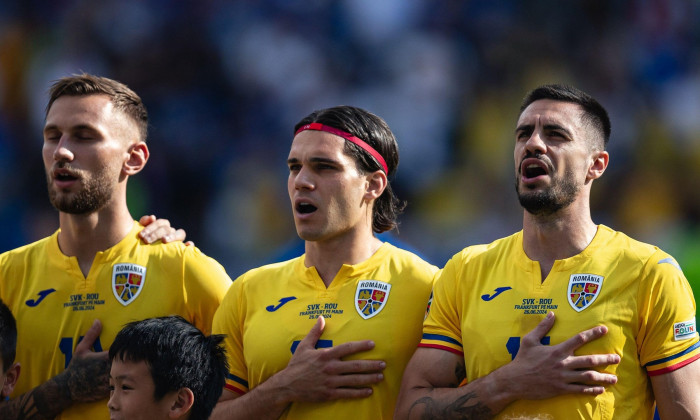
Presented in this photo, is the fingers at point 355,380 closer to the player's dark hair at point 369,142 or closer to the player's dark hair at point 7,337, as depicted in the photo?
the player's dark hair at point 369,142

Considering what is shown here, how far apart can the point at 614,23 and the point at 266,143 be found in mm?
3764

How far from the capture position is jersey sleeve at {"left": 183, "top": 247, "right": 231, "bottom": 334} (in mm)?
4453

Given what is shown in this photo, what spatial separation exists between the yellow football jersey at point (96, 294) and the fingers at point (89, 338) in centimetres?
4

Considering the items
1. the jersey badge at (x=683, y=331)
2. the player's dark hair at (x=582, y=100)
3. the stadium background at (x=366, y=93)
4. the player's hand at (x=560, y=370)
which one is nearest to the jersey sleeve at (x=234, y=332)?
the player's hand at (x=560, y=370)

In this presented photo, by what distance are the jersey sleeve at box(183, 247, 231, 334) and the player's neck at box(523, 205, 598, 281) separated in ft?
5.12

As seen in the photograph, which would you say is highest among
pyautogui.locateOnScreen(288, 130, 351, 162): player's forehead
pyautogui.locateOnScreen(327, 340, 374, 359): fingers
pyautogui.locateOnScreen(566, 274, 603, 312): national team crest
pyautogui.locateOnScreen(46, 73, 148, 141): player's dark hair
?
pyautogui.locateOnScreen(46, 73, 148, 141): player's dark hair

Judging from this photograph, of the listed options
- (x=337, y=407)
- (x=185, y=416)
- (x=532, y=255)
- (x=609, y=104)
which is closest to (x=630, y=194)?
(x=609, y=104)

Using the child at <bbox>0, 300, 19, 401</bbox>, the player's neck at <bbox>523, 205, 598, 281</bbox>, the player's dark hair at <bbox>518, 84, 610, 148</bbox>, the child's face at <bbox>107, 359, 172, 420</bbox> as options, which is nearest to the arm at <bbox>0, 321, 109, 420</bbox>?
the child at <bbox>0, 300, 19, 401</bbox>

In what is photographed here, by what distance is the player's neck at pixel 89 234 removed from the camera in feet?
15.1

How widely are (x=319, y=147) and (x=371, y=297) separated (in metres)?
0.77

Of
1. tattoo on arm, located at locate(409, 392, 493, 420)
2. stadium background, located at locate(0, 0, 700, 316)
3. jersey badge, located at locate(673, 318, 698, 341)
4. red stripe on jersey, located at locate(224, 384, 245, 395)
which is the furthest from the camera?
stadium background, located at locate(0, 0, 700, 316)

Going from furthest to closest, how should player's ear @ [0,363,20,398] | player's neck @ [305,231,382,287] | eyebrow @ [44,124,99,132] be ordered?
eyebrow @ [44,124,99,132] < player's neck @ [305,231,382,287] < player's ear @ [0,363,20,398]

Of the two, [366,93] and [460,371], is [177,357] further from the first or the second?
[366,93]

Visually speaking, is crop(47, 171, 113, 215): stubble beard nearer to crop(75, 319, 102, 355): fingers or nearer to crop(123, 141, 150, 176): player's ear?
crop(123, 141, 150, 176): player's ear
